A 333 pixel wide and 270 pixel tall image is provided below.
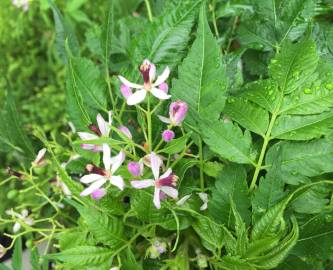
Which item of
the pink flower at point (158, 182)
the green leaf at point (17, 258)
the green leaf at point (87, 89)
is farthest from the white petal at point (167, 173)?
the green leaf at point (17, 258)

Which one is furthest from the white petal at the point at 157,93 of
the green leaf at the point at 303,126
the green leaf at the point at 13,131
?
the green leaf at the point at 13,131

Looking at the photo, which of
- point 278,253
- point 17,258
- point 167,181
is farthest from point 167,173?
point 17,258

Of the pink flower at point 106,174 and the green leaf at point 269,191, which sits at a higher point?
the pink flower at point 106,174

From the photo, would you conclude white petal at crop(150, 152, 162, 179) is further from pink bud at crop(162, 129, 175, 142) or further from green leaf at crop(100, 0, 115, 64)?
green leaf at crop(100, 0, 115, 64)

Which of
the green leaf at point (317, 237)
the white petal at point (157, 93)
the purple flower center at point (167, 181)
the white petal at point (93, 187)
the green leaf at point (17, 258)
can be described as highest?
the white petal at point (157, 93)

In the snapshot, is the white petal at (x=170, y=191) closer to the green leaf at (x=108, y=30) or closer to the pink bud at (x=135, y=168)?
the pink bud at (x=135, y=168)

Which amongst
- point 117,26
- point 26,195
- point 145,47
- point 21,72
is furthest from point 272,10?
point 21,72

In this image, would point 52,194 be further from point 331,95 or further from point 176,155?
point 331,95

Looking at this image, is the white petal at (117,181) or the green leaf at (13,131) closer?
the white petal at (117,181)
